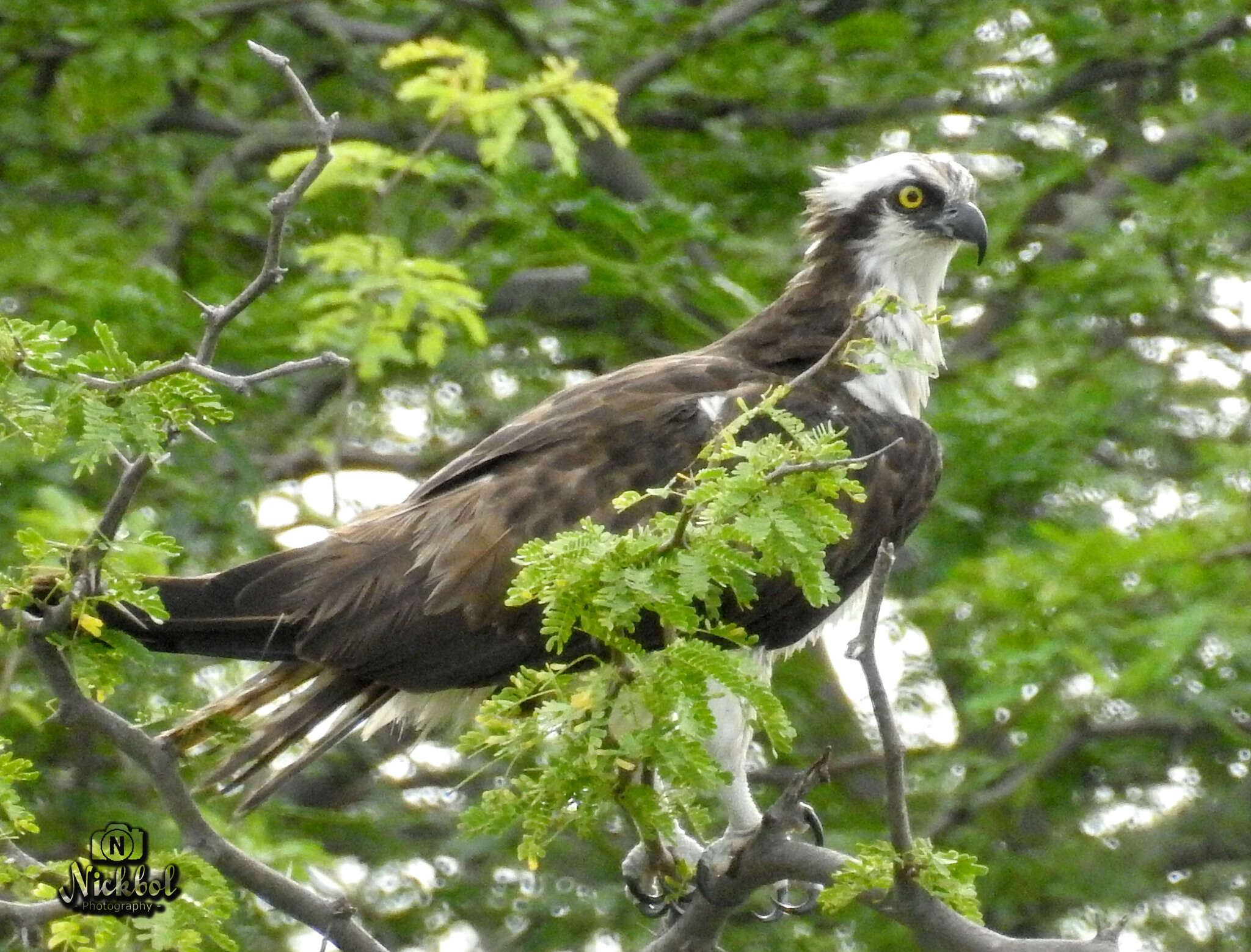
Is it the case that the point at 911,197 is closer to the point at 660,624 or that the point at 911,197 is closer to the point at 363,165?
the point at 363,165

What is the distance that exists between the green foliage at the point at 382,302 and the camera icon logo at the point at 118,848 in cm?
246

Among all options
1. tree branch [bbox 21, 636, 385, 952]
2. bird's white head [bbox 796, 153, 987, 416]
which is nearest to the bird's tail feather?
tree branch [bbox 21, 636, 385, 952]

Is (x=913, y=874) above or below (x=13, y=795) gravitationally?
below

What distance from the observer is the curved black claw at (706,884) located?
3956mm

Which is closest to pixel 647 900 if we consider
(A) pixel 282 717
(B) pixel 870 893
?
(A) pixel 282 717

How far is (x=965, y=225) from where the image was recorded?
569 cm

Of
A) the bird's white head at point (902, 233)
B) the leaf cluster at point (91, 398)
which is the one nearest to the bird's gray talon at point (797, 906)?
the bird's white head at point (902, 233)

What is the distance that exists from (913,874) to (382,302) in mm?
3543

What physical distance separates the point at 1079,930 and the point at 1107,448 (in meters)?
2.03

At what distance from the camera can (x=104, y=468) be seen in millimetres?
7055

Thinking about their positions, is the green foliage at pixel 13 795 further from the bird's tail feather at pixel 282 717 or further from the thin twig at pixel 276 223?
the thin twig at pixel 276 223

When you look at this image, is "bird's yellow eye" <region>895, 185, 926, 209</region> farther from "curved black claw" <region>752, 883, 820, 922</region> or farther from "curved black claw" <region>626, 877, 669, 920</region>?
"curved black claw" <region>626, 877, 669, 920</region>

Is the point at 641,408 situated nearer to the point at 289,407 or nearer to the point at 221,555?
the point at 221,555

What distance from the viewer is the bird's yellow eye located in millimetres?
5766
